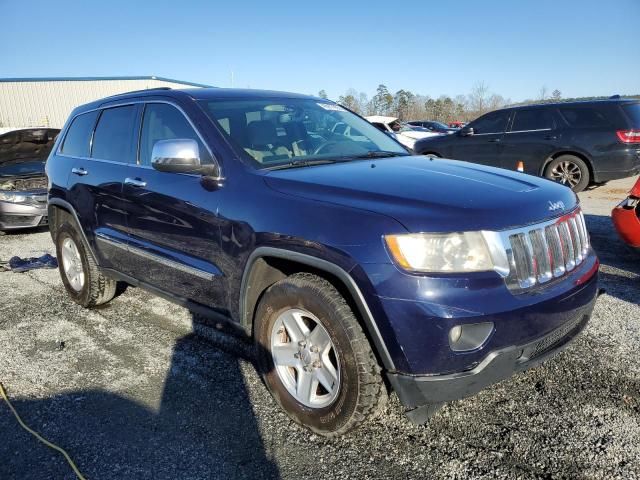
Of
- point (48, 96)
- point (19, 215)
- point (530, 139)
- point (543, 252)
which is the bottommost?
point (19, 215)

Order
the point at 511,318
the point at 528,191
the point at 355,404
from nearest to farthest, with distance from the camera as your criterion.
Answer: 1. the point at 511,318
2. the point at 355,404
3. the point at 528,191

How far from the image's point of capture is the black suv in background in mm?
8531

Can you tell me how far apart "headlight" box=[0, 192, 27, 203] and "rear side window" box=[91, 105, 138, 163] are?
4.86 m

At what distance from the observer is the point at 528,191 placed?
8.36 feet

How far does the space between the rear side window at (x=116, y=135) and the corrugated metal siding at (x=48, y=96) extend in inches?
1175

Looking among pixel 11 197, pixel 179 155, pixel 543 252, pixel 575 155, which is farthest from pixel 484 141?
pixel 11 197

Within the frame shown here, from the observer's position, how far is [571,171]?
9.10 metres

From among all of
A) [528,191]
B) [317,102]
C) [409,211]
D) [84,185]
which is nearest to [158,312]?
[84,185]

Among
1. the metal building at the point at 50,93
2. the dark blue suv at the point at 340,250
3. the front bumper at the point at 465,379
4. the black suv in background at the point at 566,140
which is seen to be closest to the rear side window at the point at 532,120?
the black suv in background at the point at 566,140

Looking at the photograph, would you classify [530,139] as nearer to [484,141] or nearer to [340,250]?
[484,141]

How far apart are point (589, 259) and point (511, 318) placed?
0.95 metres

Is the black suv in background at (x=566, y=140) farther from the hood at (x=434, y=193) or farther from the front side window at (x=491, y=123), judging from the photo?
the hood at (x=434, y=193)

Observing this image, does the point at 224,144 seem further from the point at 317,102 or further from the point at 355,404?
the point at 355,404

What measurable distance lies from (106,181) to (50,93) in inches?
1340
